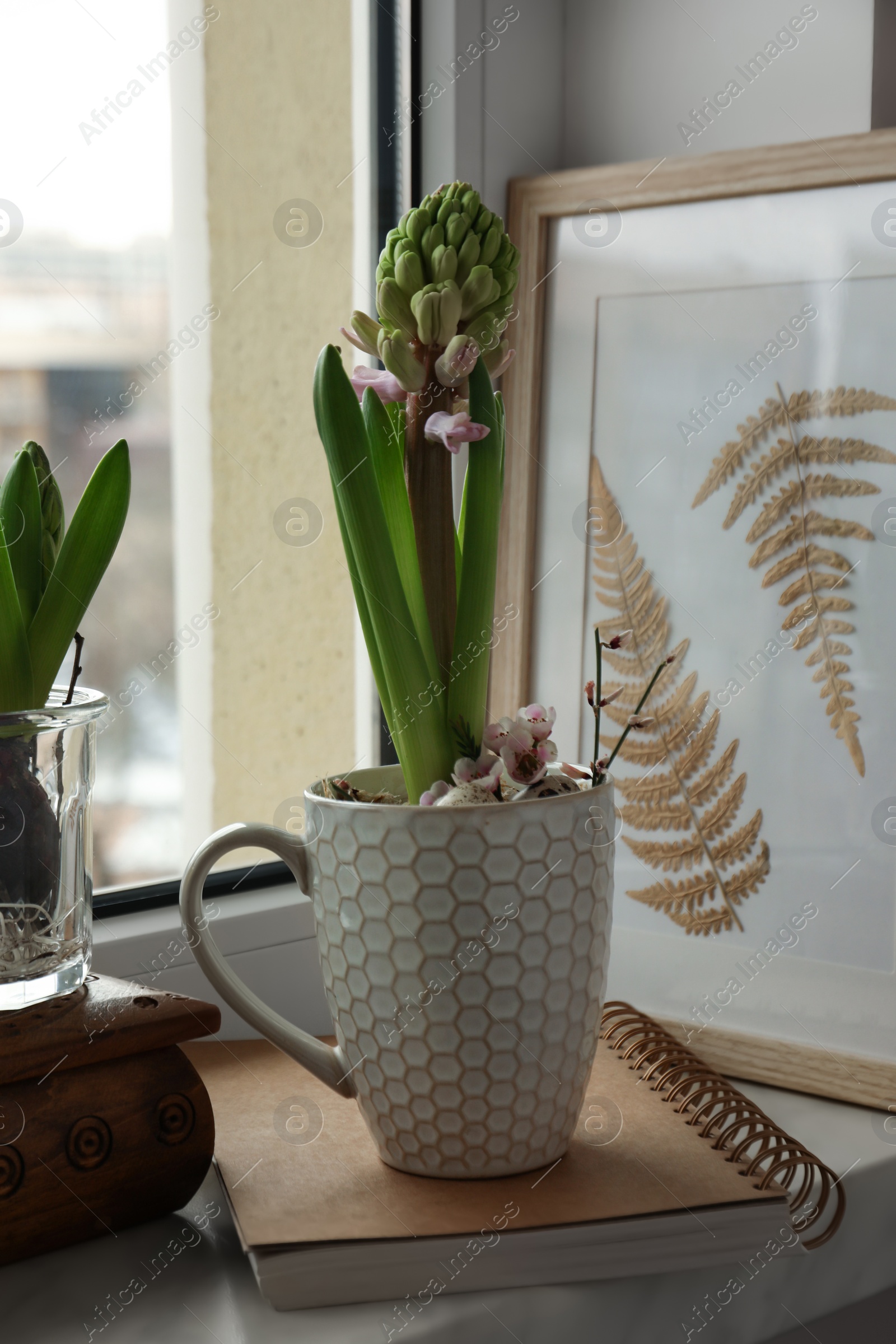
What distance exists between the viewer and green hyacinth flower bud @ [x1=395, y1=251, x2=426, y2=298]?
1.71 ft

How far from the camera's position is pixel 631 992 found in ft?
2.42

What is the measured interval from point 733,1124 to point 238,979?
248 millimetres

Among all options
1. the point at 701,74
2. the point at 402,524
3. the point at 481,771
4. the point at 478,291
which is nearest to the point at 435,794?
the point at 481,771

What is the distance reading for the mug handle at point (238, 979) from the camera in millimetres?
544

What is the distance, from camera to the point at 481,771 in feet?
1.74

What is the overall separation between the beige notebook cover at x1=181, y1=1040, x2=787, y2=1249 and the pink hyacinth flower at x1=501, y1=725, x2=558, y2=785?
18cm

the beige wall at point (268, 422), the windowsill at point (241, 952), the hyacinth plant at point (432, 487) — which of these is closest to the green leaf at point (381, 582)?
the hyacinth plant at point (432, 487)

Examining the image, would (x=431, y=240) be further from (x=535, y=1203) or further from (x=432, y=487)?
(x=535, y=1203)

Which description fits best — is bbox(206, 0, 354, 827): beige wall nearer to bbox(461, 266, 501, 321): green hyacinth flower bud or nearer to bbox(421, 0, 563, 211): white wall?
bbox(421, 0, 563, 211): white wall

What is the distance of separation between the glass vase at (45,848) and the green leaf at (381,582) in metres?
0.14

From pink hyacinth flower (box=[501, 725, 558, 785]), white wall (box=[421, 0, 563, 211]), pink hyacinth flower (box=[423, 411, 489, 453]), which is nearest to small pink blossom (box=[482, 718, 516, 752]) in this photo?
pink hyacinth flower (box=[501, 725, 558, 785])

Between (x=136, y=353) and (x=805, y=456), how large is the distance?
519 mm

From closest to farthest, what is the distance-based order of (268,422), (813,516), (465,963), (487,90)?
1. (465,963)
2. (813,516)
3. (487,90)
4. (268,422)

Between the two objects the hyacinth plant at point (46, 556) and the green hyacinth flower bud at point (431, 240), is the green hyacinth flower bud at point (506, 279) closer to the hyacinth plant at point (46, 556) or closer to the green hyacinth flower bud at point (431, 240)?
the green hyacinth flower bud at point (431, 240)
